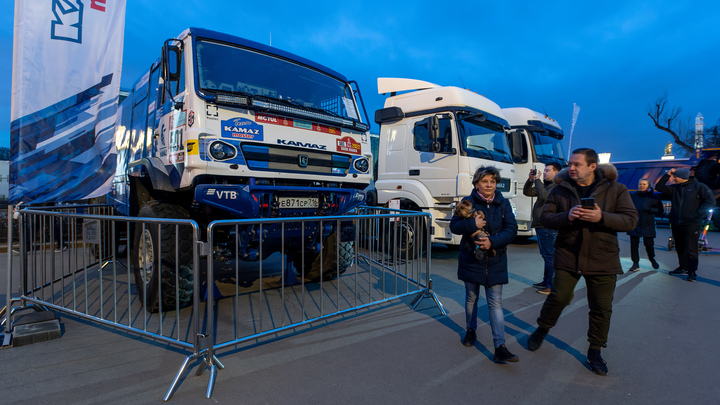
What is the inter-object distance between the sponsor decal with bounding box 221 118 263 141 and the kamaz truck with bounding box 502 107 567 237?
6.42 meters

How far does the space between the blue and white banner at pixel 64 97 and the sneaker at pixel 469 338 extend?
4.31 m

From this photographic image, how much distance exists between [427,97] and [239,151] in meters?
4.79

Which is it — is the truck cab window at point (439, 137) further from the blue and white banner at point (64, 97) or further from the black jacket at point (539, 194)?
the blue and white banner at point (64, 97)

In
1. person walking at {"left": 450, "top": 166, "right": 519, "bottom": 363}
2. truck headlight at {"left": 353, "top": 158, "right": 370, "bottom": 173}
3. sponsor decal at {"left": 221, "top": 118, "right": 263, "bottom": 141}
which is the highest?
sponsor decal at {"left": 221, "top": 118, "right": 263, "bottom": 141}

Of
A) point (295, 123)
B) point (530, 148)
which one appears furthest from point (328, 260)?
point (530, 148)

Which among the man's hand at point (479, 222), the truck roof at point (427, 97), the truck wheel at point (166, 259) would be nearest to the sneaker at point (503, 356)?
the man's hand at point (479, 222)

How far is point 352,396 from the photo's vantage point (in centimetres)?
255

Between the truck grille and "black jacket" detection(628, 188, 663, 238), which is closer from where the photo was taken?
the truck grille

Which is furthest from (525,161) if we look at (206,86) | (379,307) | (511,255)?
(206,86)

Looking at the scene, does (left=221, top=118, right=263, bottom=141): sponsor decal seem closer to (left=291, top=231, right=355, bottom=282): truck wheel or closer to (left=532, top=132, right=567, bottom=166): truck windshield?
(left=291, top=231, right=355, bottom=282): truck wheel

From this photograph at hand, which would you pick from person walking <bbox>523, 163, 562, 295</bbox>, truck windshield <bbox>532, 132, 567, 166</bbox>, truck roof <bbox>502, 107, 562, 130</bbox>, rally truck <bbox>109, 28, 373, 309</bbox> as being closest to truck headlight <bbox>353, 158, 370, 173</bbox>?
rally truck <bbox>109, 28, 373, 309</bbox>

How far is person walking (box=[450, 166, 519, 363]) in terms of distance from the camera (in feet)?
10.2

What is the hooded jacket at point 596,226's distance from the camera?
290 cm

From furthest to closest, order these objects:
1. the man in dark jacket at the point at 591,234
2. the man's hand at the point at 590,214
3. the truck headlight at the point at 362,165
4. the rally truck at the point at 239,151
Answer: the truck headlight at the point at 362,165, the rally truck at the point at 239,151, the man in dark jacket at the point at 591,234, the man's hand at the point at 590,214
